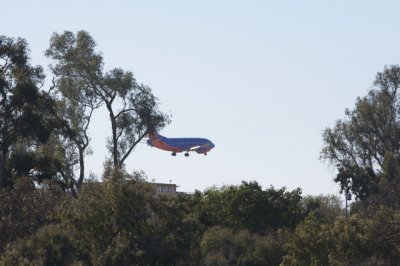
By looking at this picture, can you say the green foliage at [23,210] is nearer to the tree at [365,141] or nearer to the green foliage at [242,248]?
the green foliage at [242,248]

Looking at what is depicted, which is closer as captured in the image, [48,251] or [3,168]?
[48,251]

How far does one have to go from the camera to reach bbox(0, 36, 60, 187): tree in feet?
195

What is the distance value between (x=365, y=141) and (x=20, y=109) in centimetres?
3899

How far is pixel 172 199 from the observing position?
130 ft

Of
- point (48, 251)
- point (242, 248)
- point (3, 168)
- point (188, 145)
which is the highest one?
point (188, 145)

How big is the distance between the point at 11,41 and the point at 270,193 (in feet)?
59.3

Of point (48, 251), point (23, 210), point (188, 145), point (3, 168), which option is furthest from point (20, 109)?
point (188, 145)

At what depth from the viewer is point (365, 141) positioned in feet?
298

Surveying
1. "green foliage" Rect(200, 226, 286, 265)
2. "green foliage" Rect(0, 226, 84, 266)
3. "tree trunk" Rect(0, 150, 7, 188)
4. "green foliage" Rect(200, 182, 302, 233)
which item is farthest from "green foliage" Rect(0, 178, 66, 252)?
"green foliage" Rect(200, 182, 302, 233)

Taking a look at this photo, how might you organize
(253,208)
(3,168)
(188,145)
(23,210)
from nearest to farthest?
(23,210)
(3,168)
(253,208)
(188,145)

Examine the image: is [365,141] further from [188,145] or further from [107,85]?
[188,145]

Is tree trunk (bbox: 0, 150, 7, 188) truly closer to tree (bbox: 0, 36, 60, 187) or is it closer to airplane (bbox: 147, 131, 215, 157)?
tree (bbox: 0, 36, 60, 187)

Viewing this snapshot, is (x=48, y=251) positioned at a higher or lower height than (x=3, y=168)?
lower

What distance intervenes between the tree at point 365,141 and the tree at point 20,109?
35305 millimetres
